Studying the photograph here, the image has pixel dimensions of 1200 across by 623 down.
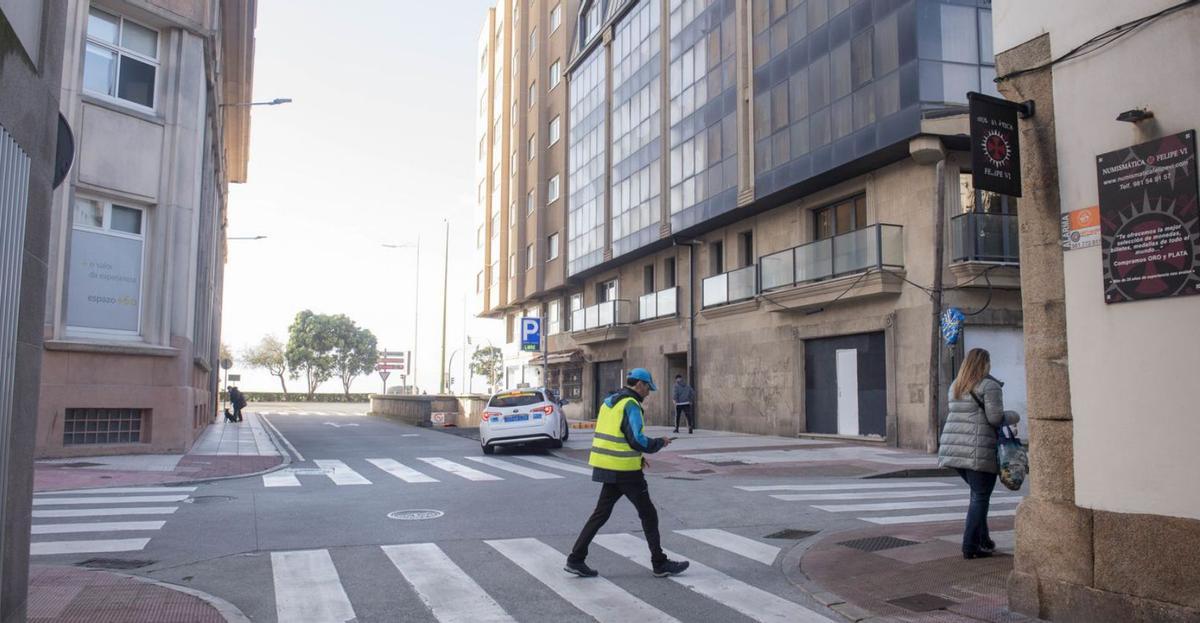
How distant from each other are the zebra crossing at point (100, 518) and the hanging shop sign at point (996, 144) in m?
7.79

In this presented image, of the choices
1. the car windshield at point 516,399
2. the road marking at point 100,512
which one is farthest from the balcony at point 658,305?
the road marking at point 100,512

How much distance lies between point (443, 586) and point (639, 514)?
1.62 meters

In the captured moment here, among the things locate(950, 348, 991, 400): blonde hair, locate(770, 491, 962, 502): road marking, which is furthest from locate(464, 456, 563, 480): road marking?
locate(950, 348, 991, 400): blonde hair

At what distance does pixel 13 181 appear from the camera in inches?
187

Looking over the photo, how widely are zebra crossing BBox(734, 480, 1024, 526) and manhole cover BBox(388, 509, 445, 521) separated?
4595 millimetres

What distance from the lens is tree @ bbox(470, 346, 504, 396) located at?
88825mm

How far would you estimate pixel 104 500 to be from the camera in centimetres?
1131

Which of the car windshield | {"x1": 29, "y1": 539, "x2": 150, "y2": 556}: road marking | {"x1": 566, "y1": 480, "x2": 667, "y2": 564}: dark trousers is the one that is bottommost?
{"x1": 29, "y1": 539, "x2": 150, "y2": 556}: road marking

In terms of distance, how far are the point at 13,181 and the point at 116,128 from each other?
14697mm

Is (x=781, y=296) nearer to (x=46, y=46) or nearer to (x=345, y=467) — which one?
(x=345, y=467)

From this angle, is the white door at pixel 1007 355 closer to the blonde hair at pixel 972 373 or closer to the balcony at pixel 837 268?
the balcony at pixel 837 268

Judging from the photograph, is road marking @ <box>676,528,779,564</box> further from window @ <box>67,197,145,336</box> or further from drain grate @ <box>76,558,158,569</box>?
window @ <box>67,197,145,336</box>

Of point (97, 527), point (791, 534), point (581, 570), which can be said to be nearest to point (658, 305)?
point (791, 534)

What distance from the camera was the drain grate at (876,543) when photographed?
799cm
